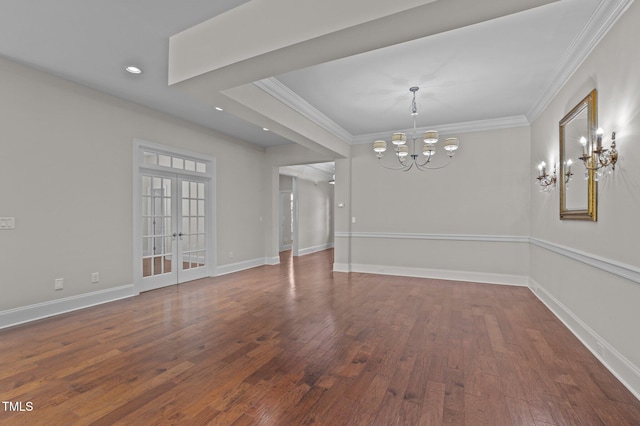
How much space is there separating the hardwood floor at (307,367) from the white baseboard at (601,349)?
0.21 ft

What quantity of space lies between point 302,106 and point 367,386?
3793 millimetres

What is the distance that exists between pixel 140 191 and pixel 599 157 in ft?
18.8

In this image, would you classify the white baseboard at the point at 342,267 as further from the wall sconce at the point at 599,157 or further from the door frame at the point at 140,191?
the wall sconce at the point at 599,157

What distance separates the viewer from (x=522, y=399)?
1995mm

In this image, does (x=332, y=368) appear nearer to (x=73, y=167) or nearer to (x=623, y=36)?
(x=623, y=36)

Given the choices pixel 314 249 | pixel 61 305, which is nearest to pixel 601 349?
pixel 61 305

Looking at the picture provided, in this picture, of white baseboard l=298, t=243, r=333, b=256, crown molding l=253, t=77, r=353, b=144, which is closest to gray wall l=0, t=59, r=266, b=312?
crown molding l=253, t=77, r=353, b=144

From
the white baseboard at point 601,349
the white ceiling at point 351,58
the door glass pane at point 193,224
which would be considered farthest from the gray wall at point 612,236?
the door glass pane at point 193,224

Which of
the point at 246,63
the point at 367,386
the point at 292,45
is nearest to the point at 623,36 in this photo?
the point at 292,45

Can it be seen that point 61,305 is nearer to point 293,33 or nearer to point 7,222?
point 7,222

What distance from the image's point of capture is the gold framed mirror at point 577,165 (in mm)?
2750

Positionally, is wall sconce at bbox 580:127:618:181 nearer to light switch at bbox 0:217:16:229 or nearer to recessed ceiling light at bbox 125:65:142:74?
recessed ceiling light at bbox 125:65:142:74

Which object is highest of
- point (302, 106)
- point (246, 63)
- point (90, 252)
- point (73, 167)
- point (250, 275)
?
point (302, 106)

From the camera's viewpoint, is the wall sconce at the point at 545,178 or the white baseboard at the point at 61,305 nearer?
the white baseboard at the point at 61,305
